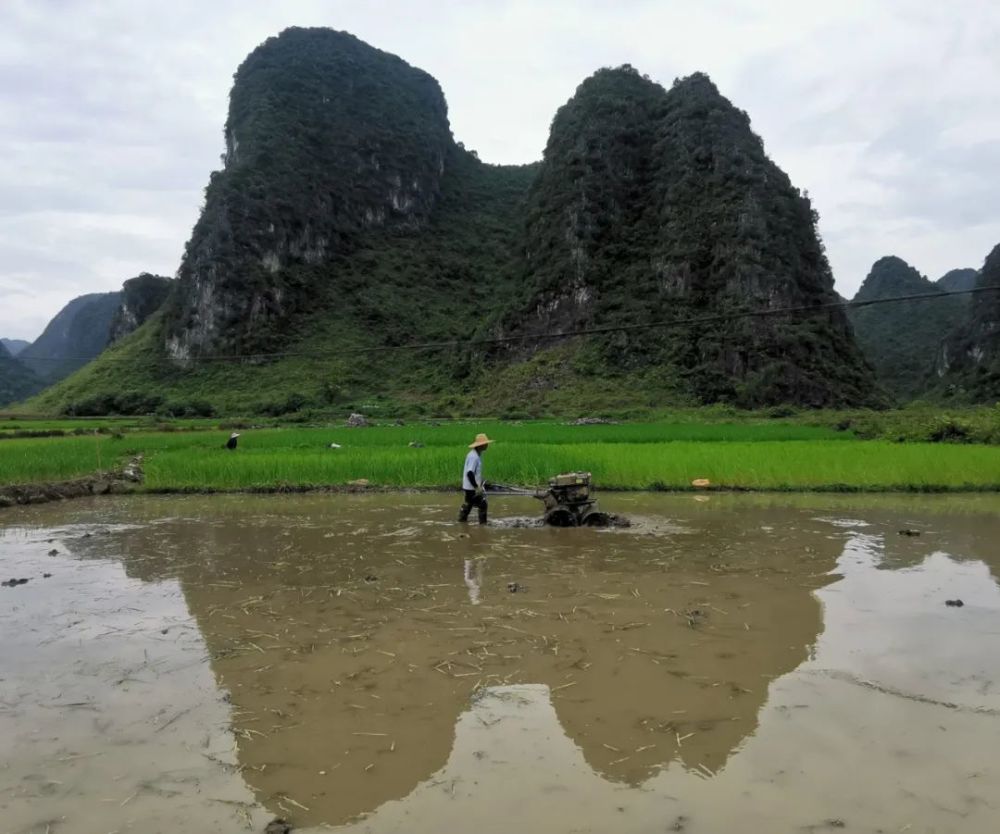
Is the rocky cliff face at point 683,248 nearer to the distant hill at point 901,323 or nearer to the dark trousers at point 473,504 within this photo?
the dark trousers at point 473,504

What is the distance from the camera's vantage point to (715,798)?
276 cm

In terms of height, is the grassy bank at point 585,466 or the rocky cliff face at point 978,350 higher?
the rocky cliff face at point 978,350

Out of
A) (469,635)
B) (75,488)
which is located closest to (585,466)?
(469,635)

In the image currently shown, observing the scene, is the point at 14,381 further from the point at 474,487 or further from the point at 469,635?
the point at 469,635

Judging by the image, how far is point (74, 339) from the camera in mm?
114188

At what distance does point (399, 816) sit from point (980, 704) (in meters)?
2.97

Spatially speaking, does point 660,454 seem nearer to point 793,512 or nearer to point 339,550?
point 793,512

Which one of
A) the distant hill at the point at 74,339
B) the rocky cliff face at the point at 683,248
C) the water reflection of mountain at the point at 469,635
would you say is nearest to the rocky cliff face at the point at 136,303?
the distant hill at the point at 74,339

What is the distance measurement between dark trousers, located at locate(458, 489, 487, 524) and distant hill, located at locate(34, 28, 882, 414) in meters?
26.8

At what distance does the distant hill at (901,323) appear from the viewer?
7962cm

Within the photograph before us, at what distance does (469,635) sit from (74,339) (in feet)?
431

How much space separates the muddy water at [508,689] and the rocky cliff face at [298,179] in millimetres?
51064

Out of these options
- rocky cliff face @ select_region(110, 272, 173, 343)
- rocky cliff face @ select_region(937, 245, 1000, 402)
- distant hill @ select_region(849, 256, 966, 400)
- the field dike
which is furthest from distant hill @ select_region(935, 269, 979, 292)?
the field dike

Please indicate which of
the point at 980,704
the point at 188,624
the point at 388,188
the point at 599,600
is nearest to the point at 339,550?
the point at 188,624
